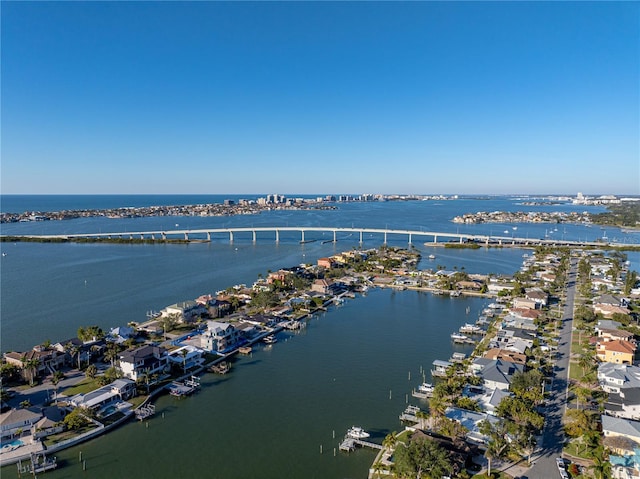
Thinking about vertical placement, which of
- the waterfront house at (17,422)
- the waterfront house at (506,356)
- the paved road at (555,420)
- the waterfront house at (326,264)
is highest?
the waterfront house at (326,264)

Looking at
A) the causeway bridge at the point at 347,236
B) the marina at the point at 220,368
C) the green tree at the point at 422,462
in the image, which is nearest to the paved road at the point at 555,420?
the green tree at the point at 422,462

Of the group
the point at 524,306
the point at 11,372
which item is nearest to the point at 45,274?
the point at 11,372

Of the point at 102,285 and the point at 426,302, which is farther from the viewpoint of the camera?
the point at 102,285

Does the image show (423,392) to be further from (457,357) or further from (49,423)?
(49,423)

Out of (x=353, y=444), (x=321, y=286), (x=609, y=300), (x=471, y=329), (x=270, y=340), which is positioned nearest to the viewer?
(x=353, y=444)

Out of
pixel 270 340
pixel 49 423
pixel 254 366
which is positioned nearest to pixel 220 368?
pixel 254 366

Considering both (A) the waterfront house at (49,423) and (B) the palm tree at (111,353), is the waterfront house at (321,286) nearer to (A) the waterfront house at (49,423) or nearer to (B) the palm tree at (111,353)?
(B) the palm tree at (111,353)

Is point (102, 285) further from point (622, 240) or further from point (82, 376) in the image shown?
point (622, 240)
